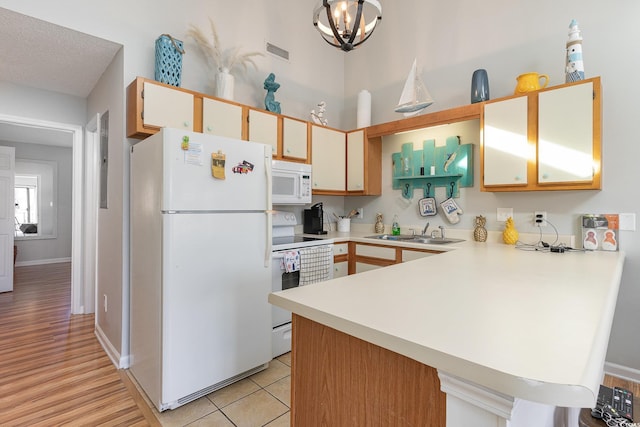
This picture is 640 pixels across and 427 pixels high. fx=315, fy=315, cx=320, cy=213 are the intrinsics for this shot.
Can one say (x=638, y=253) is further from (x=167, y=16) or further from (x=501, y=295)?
(x=167, y=16)

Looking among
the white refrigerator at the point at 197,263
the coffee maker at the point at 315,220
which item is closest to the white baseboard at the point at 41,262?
the white refrigerator at the point at 197,263

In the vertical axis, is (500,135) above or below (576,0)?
below

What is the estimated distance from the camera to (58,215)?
22.0 ft

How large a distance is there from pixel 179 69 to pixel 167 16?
22.2 inches

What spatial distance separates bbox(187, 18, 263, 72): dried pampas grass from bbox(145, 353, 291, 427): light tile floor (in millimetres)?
2514

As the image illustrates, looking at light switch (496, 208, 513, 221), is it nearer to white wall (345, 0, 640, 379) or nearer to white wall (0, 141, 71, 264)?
white wall (345, 0, 640, 379)

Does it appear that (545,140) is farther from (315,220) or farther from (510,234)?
(315,220)

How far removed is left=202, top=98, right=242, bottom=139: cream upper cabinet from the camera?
2504 millimetres

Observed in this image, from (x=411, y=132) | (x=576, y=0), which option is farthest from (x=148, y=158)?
(x=576, y=0)

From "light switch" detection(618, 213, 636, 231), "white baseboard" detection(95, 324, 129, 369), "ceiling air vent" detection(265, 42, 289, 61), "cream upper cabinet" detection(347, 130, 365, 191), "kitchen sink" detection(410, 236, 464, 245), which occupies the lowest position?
"white baseboard" detection(95, 324, 129, 369)

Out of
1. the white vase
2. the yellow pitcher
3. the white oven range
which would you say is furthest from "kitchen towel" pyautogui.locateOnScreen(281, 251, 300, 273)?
the yellow pitcher

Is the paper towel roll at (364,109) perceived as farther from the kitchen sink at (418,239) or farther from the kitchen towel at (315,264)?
the kitchen towel at (315,264)

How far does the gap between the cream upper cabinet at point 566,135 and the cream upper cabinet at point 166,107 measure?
260 cm

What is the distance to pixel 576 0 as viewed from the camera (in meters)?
2.40
